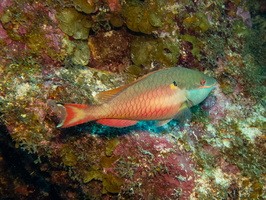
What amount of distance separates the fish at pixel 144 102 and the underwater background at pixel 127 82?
41.1 inches

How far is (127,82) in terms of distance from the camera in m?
4.00

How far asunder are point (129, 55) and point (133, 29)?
635 millimetres

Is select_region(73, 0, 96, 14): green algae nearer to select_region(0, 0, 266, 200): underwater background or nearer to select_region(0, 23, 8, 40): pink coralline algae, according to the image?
select_region(0, 0, 266, 200): underwater background

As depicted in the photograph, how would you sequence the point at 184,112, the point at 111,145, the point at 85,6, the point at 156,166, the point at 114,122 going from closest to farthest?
the point at 114,122 < the point at 184,112 < the point at 156,166 < the point at 111,145 < the point at 85,6

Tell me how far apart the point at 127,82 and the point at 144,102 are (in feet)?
6.04

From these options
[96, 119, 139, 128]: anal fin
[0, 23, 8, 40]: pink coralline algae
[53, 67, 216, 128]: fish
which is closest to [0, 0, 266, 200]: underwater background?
Result: [0, 23, 8, 40]: pink coralline algae

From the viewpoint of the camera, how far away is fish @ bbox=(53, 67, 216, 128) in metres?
2.15

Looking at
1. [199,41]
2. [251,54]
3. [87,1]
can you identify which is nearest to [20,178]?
[87,1]

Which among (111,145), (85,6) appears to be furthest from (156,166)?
(85,6)

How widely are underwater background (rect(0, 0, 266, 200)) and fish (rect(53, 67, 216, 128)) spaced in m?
1.04

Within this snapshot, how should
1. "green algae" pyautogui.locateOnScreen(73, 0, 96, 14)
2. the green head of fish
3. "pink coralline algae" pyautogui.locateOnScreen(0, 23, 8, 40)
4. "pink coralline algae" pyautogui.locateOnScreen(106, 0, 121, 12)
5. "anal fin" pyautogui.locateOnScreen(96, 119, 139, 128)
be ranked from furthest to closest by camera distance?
"pink coralline algae" pyautogui.locateOnScreen(106, 0, 121, 12), "green algae" pyautogui.locateOnScreen(73, 0, 96, 14), "pink coralline algae" pyautogui.locateOnScreen(0, 23, 8, 40), the green head of fish, "anal fin" pyautogui.locateOnScreen(96, 119, 139, 128)

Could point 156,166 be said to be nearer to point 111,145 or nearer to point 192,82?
point 111,145

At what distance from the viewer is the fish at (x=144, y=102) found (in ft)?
7.07

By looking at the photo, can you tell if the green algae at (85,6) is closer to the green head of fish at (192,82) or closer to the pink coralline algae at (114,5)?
the pink coralline algae at (114,5)
